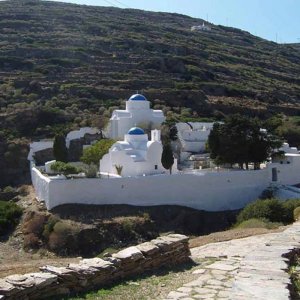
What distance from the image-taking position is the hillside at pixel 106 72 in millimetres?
36531

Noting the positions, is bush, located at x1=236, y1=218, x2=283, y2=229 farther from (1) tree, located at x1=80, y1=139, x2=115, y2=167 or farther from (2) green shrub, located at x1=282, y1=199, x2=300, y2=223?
(1) tree, located at x1=80, y1=139, x2=115, y2=167

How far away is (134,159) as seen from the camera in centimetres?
2348

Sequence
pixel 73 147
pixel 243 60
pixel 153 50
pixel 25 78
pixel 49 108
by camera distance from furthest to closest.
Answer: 1. pixel 243 60
2. pixel 153 50
3. pixel 25 78
4. pixel 49 108
5. pixel 73 147

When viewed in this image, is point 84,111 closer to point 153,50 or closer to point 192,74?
point 192,74

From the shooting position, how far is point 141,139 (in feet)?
82.1

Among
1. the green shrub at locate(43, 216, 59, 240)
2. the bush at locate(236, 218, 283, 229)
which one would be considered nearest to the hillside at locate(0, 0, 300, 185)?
the green shrub at locate(43, 216, 59, 240)

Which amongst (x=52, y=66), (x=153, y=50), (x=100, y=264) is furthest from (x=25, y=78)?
(x=100, y=264)

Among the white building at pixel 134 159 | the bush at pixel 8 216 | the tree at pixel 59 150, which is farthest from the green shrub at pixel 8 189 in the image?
the white building at pixel 134 159

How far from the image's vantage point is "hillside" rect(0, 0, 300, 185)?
36531 millimetres

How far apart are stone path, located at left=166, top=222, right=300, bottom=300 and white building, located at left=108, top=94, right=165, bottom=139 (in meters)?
22.6

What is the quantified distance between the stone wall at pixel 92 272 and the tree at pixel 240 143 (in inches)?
650

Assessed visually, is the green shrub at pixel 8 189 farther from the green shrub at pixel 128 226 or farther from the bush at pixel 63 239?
Answer: the green shrub at pixel 128 226

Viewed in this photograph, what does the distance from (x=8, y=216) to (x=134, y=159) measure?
6340 millimetres

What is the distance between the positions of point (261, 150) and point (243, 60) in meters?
47.0
